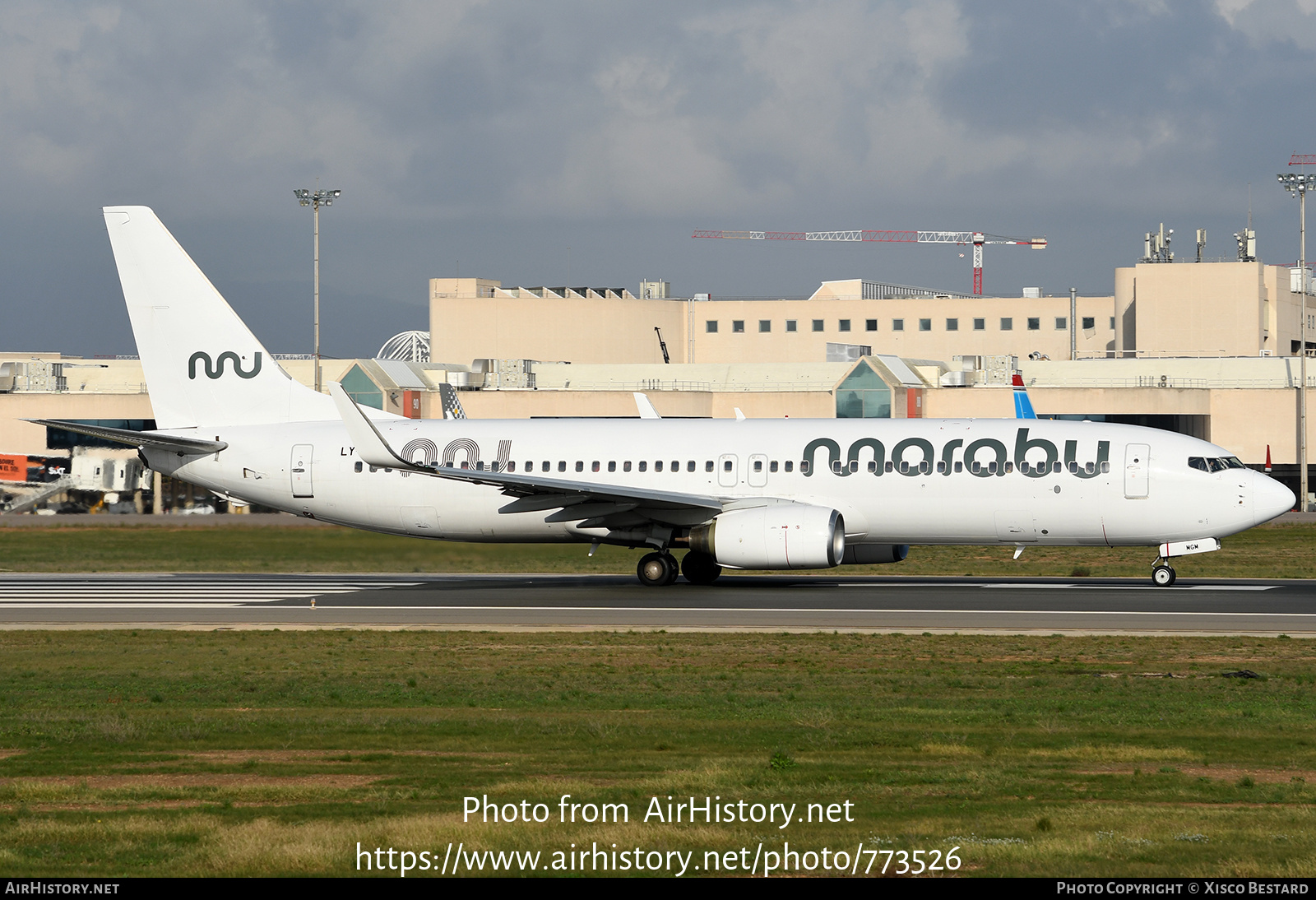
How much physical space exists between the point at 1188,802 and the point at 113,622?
2382 centimetres

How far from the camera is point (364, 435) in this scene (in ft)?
116

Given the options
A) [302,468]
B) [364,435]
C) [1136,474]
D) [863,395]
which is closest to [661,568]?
[364,435]

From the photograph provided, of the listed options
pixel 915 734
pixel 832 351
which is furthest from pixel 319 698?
pixel 832 351

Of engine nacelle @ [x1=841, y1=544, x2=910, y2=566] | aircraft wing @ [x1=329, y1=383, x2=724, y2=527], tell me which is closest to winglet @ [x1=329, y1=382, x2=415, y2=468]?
aircraft wing @ [x1=329, y1=383, x2=724, y2=527]

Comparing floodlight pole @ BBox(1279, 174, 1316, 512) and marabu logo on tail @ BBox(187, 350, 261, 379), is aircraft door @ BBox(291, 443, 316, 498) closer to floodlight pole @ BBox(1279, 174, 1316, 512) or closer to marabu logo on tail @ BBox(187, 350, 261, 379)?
marabu logo on tail @ BBox(187, 350, 261, 379)

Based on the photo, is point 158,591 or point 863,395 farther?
point 863,395

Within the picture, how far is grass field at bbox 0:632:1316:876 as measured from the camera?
1149 cm

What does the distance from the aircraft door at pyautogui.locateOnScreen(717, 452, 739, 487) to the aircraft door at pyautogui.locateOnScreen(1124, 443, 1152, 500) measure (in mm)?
9600

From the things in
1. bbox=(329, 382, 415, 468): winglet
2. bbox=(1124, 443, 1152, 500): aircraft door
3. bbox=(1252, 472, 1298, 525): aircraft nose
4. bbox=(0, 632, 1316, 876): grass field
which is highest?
bbox=(329, 382, 415, 468): winglet

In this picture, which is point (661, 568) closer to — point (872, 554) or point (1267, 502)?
point (872, 554)

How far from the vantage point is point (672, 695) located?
20.2m

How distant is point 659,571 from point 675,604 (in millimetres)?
4255

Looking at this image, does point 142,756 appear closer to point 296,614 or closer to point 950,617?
point 296,614
